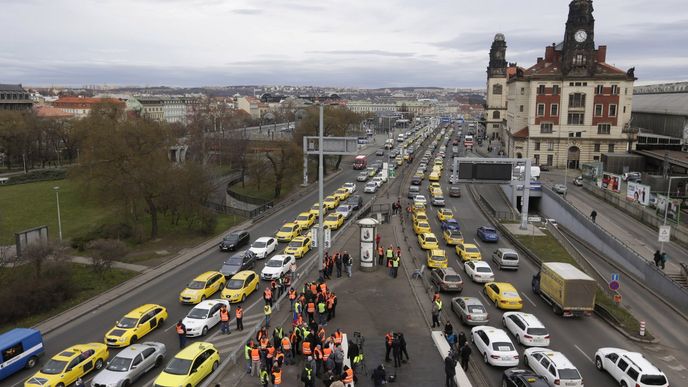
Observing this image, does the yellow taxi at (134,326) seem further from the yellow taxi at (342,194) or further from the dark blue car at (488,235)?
the yellow taxi at (342,194)

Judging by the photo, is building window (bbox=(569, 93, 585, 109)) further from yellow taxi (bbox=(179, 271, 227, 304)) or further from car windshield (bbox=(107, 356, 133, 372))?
car windshield (bbox=(107, 356, 133, 372))

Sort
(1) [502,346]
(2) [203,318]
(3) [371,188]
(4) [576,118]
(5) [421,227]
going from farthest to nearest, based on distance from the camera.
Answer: (4) [576,118]
(3) [371,188]
(5) [421,227]
(2) [203,318]
(1) [502,346]

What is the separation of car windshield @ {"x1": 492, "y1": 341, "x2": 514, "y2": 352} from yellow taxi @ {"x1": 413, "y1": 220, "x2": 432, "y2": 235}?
23432 millimetres

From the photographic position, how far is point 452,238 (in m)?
43.8

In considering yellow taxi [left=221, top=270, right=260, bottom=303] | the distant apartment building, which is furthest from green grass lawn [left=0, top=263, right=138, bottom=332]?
the distant apartment building

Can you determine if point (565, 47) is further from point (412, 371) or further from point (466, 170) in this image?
point (412, 371)

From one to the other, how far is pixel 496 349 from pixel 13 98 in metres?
156

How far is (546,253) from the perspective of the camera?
42.2 metres

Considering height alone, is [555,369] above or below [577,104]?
below

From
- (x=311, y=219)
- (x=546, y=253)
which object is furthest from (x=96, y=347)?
(x=546, y=253)

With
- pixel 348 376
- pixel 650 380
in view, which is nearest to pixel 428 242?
pixel 650 380

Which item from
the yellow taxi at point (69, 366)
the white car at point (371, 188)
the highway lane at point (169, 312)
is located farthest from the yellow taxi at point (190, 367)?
the white car at point (371, 188)

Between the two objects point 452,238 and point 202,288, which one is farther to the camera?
point 452,238

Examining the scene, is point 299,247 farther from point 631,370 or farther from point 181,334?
point 631,370
